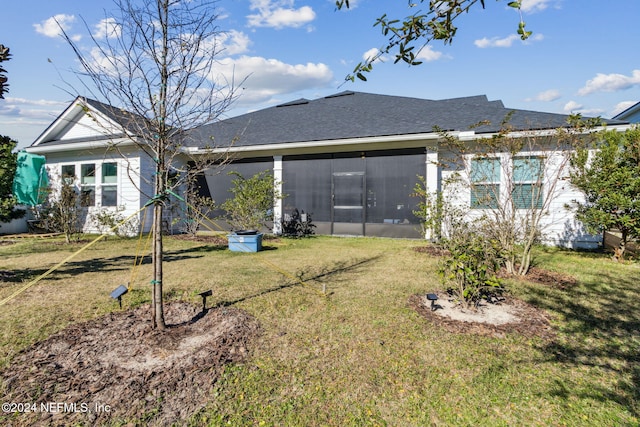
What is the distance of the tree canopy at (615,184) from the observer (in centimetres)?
705

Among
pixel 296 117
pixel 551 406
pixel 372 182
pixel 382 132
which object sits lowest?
pixel 551 406

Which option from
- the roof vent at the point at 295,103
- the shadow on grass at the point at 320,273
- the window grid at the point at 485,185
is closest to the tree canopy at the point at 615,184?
the window grid at the point at 485,185

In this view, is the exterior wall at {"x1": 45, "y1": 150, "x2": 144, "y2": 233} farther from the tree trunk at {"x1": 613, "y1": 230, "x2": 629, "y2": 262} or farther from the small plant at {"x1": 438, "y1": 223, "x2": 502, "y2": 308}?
the tree trunk at {"x1": 613, "y1": 230, "x2": 629, "y2": 262}

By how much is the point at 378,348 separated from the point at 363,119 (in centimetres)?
1073

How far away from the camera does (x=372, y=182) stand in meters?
11.5

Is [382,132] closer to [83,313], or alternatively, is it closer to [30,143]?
[83,313]

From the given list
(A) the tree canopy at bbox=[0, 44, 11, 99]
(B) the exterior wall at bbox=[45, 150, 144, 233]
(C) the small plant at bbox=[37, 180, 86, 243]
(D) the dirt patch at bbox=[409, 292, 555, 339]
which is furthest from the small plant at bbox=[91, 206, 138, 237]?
(D) the dirt patch at bbox=[409, 292, 555, 339]

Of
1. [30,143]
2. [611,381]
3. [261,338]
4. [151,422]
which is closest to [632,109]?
[611,381]

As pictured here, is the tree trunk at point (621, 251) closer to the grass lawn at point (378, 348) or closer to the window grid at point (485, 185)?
the grass lawn at point (378, 348)

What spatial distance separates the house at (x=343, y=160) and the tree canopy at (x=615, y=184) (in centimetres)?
203

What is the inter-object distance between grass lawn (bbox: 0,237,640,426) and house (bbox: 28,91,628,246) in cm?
485

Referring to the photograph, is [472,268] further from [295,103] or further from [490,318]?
[295,103]

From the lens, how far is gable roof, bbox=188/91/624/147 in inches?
411

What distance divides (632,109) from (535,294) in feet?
54.5
